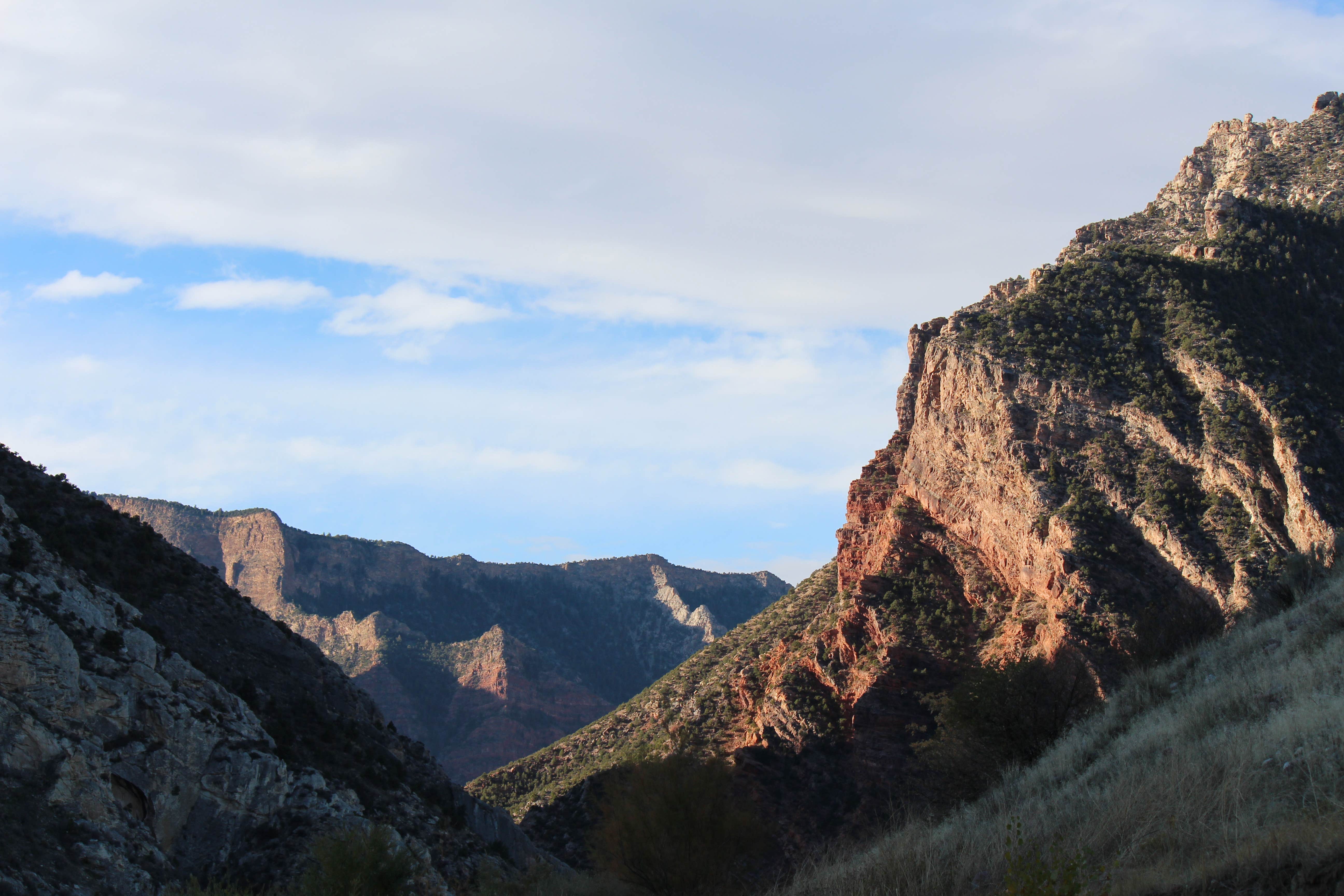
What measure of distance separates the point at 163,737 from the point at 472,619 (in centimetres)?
11582

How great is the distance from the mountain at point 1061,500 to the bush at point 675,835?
14661 mm

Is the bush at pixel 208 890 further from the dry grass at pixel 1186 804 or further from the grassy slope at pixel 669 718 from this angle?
the grassy slope at pixel 669 718

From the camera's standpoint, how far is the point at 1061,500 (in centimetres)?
4534

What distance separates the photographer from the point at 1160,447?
43906 mm

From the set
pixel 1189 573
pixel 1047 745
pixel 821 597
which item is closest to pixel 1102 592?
pixel 1189 573

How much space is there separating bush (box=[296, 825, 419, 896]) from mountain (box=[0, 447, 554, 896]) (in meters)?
3.15

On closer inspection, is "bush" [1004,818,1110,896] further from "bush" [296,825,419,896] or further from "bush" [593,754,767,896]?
"bush" [593,754,767,896]

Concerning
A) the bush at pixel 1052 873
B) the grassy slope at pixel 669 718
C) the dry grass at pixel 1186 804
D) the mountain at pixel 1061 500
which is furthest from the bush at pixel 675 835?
the grassy slope at pixel 669 718

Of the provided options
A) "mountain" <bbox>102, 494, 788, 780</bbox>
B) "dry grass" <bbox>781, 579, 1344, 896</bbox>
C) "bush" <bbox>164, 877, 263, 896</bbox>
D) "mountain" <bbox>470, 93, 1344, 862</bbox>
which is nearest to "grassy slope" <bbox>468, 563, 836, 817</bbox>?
"mountain" <bbox>470, 93, 1344, 862</bbox>

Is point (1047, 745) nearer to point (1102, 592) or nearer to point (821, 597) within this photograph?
point (1102, 592)

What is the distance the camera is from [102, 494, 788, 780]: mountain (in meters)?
111

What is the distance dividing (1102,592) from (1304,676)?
28.4 metres

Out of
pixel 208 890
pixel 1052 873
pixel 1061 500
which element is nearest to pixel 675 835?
pixel 208 890

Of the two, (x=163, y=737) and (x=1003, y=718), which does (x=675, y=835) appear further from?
(x=163, y=737)
